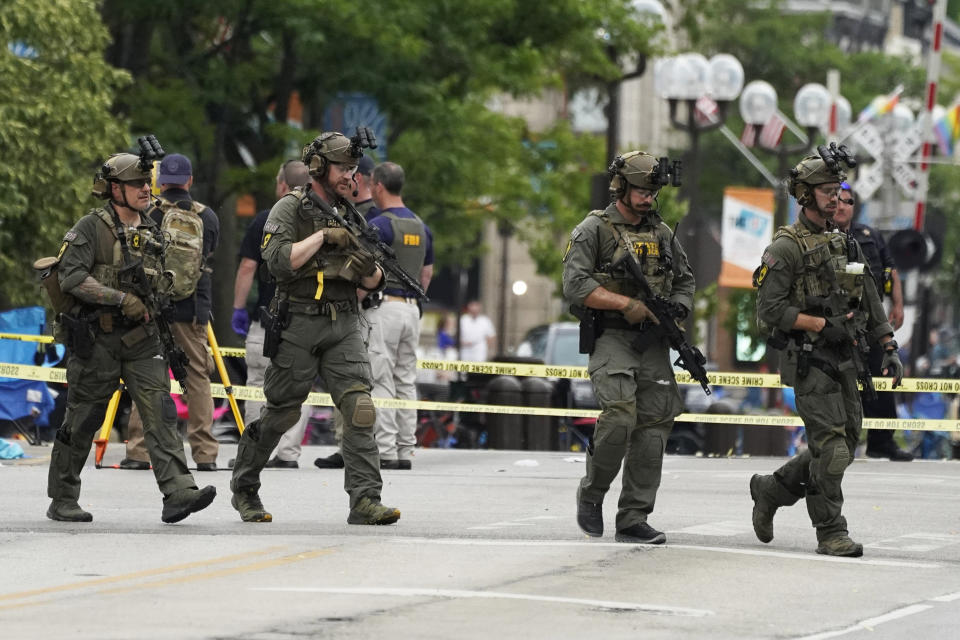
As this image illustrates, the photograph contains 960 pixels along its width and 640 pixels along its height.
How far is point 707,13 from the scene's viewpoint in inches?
1554

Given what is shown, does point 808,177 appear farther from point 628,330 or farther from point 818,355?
point 628,330

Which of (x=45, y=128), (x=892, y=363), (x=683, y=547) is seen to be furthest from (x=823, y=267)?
(x=45, y=128)

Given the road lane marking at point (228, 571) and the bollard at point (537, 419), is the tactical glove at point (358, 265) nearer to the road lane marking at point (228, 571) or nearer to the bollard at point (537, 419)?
the road lane marking at point (228, 571)

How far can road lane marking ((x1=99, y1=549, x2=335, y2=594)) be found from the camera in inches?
345

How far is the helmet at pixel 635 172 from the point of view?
10477 mm

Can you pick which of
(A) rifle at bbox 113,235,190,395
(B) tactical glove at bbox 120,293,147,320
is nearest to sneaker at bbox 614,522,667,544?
(A) rifle at bbox 113,235,190,395

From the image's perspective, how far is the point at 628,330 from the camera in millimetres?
10562

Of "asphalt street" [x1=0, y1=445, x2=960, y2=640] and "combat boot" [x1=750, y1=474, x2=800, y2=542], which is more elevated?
"combat boot" [x1=750, y1=474, x2=800, y2=542]

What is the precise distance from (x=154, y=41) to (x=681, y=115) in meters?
7.49

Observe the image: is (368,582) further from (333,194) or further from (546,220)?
(546,220)

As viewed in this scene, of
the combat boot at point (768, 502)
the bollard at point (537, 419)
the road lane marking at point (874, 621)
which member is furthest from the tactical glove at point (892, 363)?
the bollard at point (537, 419)

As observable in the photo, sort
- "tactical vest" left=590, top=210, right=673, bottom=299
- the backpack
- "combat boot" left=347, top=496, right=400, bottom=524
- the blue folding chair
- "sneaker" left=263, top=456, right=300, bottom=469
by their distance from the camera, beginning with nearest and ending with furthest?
"tactical vest" left=590, top=210, right=673, bottom=299, "combat boot" left=347, top=496, right=400, bottom=524, the backpack, "sneaker" left=263, top=456, right=300, bottom=469, the blue folding chair

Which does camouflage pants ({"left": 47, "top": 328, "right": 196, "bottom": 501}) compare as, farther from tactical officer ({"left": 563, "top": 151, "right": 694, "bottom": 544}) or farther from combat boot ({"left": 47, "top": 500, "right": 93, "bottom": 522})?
tactical officer ({"left": 563, "top": 151, "right": 694, "bottom": 544})

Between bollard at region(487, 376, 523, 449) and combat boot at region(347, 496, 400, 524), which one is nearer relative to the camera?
combat boot at region(347, 496, 400, 524)
